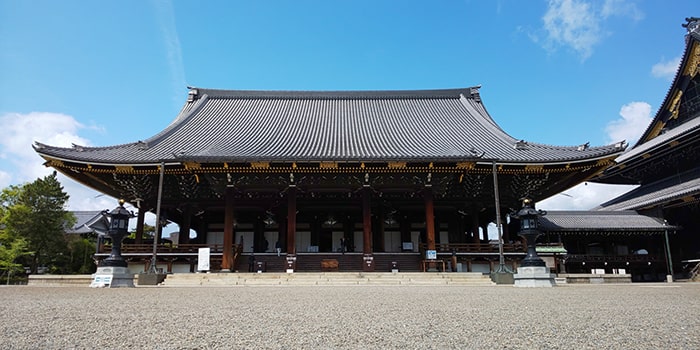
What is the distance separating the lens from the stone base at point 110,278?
1102 cm

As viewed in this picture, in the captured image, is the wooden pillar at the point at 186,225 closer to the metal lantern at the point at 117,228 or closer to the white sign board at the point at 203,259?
the white sign board at the point at 203,259

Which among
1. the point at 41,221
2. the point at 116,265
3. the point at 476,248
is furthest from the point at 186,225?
the point at 476,248

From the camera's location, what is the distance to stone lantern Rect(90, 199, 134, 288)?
36.4ft

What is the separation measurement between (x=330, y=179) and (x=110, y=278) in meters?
8.16

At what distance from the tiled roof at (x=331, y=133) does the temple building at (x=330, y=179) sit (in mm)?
83

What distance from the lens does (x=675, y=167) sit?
21.0 m

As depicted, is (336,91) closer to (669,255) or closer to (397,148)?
(397,148)

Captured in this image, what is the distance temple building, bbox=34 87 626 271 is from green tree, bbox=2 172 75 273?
21.8ft

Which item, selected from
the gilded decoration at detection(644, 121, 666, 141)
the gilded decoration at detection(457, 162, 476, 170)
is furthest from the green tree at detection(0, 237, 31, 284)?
the gilded decoration at detection(644, 121, 666, 141)

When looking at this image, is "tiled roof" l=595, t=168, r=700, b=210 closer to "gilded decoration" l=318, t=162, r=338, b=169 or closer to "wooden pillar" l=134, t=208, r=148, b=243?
"gilded decoration" l=318, t=162, r=338, b=169

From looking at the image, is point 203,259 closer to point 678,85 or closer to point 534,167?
point 534,167

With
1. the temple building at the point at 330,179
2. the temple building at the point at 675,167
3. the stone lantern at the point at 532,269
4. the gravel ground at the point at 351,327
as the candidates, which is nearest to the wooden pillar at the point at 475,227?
the temple building at the point at 330,179

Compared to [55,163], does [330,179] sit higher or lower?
lower

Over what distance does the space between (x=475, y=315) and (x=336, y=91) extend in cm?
2268
